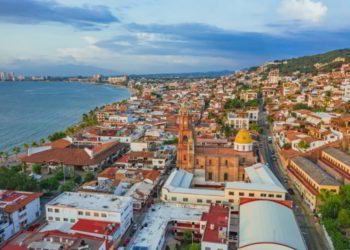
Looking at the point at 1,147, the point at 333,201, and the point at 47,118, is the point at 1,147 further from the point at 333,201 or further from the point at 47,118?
the point at 333,201

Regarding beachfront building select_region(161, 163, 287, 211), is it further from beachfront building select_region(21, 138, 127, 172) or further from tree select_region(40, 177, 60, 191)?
beachfront building select_region(21, 138, 127, 172)

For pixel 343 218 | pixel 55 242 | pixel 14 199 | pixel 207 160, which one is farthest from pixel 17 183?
pixel 343 218

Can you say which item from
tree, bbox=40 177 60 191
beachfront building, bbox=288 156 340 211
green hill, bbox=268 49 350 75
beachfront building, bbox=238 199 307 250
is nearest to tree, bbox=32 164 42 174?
tree, bbox=40 177 60 191

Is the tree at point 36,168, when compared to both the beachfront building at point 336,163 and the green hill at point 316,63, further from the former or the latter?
the green hill at point 316,63

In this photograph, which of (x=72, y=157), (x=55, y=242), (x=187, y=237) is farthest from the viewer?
(x=72, y=157)

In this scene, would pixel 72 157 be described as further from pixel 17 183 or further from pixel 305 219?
pixel 305 219

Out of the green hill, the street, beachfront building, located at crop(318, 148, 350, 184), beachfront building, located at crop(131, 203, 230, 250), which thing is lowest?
the street

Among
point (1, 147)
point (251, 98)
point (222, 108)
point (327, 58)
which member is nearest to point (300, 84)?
point (251, 98)
